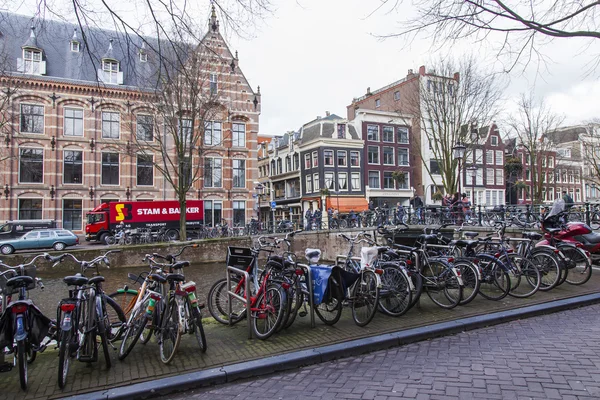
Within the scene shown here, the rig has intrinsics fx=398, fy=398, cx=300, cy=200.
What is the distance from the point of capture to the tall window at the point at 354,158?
128 feet

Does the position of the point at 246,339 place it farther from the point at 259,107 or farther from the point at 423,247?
the point at 259,107

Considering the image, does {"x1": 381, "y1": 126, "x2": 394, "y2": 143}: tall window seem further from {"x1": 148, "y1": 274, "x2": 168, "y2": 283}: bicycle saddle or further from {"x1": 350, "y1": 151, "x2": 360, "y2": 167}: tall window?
{"x1": 148, "y1": 274, "x2": 168, "y2": 283}: bicycle saddle

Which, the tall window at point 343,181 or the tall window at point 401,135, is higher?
the tall window at point 401,135

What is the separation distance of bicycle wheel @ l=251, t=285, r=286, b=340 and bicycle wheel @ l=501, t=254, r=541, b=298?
4.34 meters

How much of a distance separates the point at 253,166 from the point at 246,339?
92.7 ft

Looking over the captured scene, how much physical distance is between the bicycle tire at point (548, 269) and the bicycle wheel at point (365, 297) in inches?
144

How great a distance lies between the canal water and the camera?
10548 mm

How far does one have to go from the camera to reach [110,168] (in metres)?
28.7

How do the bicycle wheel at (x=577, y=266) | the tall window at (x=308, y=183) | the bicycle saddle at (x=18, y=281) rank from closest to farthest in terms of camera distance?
the bicycle saddle at (x=18, y=281)
the bicycle wheel at (x=577, y=266)
the tall window at (x=308, y=183)

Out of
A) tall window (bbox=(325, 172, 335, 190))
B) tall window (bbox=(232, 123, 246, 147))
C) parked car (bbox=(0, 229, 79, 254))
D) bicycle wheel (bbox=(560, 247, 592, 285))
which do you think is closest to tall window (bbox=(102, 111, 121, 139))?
tall window (bbox=(232, 123, 246, 147))

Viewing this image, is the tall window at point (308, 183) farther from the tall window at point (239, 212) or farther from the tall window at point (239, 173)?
the tall window at point (239, 212)

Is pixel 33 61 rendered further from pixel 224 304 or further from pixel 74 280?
pixel 74 280

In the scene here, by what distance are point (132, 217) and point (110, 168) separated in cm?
622

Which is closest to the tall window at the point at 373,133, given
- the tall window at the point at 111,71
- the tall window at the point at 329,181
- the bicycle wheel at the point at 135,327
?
the tall window at the point at 329,181
